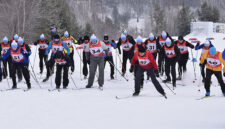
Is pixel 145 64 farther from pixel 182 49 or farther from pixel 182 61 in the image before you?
pixel 182 61

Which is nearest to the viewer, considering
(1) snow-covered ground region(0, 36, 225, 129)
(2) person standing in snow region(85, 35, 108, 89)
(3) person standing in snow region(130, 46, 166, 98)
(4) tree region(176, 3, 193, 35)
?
(1) snow-covered ground region(0, 36, 225, 129)

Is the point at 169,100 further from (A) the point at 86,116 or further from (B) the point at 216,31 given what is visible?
(B) the point at 216,31

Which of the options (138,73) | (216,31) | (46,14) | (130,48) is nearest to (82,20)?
(46,14)

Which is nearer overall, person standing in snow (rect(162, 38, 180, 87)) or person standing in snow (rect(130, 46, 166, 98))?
person standing in snow (rect(130, 46, 166, 98))

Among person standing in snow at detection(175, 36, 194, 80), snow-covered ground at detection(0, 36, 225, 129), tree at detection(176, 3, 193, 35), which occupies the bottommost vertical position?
snow-covered ground at detection(0, 36, 225, 129)

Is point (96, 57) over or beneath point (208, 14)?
beneath

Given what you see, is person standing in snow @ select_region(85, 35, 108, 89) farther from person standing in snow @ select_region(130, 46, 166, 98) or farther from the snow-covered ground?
person standing in snow @ select_region(130, 46, 166, 98)

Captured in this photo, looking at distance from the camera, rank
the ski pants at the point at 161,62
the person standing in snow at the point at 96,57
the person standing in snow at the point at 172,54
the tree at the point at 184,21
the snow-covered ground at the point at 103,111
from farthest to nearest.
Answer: the tree at the point at 184,21 → the ski pants at the point at 161,62 → the person standing in snow at the point at 172,54 → the person standing in snow at the point at 96,57 → the snow-covered ground at the point at 103,111

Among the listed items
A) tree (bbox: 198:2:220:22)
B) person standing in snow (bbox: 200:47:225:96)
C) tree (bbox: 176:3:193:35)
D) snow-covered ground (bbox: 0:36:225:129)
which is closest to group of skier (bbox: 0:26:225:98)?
person standing in snow (bbox: 200:47:225:96)

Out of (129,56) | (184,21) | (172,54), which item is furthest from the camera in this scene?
(184,21)

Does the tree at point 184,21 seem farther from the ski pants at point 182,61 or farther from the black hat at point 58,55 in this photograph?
the black hat at point 58,55

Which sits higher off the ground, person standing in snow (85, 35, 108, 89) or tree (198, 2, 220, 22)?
tree (198, 2, 220, 22)

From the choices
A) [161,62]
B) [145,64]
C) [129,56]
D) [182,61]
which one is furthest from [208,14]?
[145,64]

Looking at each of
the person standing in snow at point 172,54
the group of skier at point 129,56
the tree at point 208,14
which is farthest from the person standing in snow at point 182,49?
the tree at point 208,14
